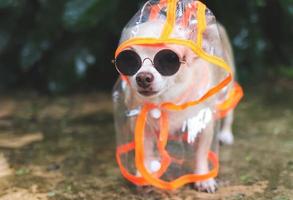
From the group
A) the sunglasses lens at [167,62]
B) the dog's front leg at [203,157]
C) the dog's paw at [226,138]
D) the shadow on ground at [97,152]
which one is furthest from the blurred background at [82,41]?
the sunglasses lens at [167,62]

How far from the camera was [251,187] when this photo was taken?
A: 8.66 ft

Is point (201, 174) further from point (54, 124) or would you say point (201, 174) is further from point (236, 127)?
point (54, 124)

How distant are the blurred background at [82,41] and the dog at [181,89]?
149 centimetres

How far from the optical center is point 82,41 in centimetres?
429

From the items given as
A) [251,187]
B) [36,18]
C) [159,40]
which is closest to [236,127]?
[251,187]

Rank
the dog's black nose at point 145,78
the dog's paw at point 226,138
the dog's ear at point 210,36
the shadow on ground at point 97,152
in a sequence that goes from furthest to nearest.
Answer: the dog's paw at point 226,138 < the shadow on ground at point 97,152 < the dog's ear at point 210,36 < the dog's black nose at point 145,78

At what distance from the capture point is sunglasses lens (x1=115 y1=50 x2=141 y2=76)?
91.8 inches

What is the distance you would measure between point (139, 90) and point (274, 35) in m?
2.57

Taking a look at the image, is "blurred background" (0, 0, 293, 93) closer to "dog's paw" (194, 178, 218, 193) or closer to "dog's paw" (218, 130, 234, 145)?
"dog's paw" (218, 130, 234, 145)

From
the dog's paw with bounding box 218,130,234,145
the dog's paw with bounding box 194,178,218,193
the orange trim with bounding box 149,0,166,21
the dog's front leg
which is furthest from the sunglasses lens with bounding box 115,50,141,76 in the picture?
the dog's paw with bounding box 218,130,234,145

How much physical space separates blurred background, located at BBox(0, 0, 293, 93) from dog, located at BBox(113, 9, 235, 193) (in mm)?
1492

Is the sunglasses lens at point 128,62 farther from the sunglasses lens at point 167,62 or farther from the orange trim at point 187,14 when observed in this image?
the orange trim at point 187,14

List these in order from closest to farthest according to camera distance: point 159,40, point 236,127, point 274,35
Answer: point 159,40 → point 236,127 → point 274,35

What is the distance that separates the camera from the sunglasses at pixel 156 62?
7.55ft
